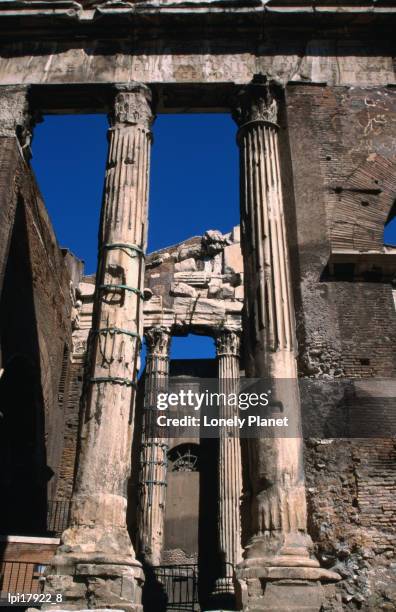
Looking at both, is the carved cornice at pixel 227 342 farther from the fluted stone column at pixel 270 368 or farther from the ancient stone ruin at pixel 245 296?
the fluted stone column at pixel 270 368

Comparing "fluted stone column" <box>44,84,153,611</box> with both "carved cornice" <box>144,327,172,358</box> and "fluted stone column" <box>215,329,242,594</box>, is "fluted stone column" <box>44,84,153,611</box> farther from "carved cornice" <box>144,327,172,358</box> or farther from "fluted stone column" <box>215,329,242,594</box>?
"carved cornice" <box>144,327,172,358</box>

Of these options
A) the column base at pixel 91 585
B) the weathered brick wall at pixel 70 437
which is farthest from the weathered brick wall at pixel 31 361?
the column base at pixel 91 585

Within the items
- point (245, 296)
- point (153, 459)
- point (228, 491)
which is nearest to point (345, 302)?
point (245, 296)

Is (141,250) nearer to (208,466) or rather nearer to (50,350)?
(50,350)

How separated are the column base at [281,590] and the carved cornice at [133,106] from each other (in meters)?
6.35

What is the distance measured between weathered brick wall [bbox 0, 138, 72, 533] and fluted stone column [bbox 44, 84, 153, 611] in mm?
2259

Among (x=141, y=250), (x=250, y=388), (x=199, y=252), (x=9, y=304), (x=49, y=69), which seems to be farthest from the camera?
(x=199, y=252)

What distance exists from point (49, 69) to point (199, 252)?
921cm

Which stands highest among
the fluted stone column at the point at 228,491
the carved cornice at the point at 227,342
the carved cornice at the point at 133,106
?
the carved cornice at the point at 133,106

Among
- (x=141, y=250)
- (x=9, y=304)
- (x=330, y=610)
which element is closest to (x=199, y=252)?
(x=9, y=304)

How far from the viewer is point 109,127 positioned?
30.4 ft

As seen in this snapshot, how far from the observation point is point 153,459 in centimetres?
1557

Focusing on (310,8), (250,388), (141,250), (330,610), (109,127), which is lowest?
(330,610)

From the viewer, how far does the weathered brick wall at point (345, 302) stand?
6613mm
